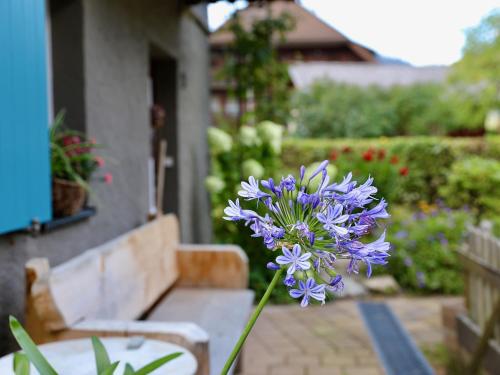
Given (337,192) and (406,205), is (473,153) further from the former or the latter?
(337,192)

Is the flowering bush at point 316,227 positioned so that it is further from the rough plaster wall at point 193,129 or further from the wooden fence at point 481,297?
the rough plaster wall at point 193,129

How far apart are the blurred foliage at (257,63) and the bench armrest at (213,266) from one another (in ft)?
10.1

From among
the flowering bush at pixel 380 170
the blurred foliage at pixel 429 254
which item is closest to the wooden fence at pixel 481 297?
the blurred foliage at pixel 429 254

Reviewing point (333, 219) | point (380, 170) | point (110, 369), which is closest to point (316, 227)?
point (333, 219)

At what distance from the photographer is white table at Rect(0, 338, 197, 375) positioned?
5.52 feet

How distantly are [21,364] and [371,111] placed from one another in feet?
50.4

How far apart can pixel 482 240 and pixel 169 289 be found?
2.10 m

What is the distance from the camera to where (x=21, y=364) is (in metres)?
1.38

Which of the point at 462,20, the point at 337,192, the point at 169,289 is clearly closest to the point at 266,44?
the point at 169,289

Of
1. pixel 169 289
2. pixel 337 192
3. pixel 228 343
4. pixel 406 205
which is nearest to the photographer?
pixel 337 192

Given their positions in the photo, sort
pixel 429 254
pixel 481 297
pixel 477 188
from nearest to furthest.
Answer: pixel 481 297 → pixel 429 254 → pixel 477 188

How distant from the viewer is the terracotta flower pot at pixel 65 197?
257cm

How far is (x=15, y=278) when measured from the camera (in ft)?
7.48

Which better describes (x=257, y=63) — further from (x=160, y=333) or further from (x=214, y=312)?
(x=160, y=333)
